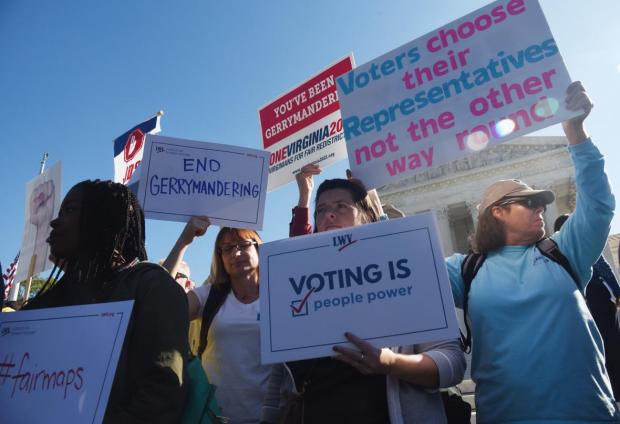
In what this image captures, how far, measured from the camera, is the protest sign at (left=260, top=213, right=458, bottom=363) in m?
1.54

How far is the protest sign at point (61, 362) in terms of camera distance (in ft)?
4.43

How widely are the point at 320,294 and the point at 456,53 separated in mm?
1700

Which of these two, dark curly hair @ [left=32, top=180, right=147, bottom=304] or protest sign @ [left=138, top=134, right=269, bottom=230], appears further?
protest sign @ [left=138, top=134, right=269, bottom=230]

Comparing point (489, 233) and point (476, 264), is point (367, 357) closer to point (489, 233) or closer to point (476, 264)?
point (476, 264)

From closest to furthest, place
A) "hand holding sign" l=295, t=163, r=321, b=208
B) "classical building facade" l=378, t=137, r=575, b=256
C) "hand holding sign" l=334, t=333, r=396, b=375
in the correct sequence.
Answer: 1. "hand holding sign" l=334, t=333, r=396, b=375
2. "hand holding sign" l=295, t=163, r=321, b=208
3. "classical building facade" l=378, t=137, r=575, b=256

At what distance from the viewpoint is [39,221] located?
414cm

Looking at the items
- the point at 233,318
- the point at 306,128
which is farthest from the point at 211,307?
the point at 306,128

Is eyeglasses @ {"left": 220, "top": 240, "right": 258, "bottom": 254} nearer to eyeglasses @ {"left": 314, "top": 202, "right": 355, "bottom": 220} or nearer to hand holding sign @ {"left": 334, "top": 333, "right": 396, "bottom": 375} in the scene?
eyeglasses @ {"left": 314, "top": 202, "right": 355, "bottom": 220}

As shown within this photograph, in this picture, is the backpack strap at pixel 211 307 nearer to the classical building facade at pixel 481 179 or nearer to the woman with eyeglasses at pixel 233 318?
the woman with eyeglasses at pixel 233 318

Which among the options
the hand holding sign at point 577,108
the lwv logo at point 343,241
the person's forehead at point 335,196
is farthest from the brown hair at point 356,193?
the hand holding sign at point 577,108

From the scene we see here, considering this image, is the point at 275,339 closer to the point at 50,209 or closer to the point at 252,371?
the point at 252,371

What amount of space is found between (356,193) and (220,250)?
3.23ft

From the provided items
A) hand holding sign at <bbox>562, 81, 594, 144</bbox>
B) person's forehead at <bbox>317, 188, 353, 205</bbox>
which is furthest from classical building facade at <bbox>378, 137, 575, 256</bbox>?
person's forehead at <bbox>317, 188, 353, 205</bbox>

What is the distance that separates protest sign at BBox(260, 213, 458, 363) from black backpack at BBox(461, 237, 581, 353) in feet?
1.78
